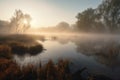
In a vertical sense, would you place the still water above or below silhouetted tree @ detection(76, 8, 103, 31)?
below

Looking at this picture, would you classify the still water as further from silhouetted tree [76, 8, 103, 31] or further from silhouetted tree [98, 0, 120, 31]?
silhouetted tree [76, 8, 103, 31]

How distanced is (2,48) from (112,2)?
2585 inches

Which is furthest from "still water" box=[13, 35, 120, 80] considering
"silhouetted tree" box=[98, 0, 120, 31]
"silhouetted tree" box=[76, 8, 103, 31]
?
"silhouetted tree" box=[76, 8, 103, 31]

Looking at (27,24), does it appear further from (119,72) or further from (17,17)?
(119,72)

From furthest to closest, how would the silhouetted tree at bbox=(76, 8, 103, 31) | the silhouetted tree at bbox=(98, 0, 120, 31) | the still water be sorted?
the silhouetted tree at bbox=(76, 8, 103, 31), the silhouetted tree at bbox=(98, 0, 120, 31), the still water

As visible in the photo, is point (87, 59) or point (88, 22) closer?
point (87, 59)

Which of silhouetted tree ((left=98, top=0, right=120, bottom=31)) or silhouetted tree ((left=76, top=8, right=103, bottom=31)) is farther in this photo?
silhouetted tree ((left=76, top=8, right=103, bottom=31))

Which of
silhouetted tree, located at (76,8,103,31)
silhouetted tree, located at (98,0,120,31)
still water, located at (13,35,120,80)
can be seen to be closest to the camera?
still water, located at (13,35,120,80)

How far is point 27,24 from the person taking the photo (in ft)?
366

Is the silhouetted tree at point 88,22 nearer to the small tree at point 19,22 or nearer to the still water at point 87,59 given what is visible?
the small tree at point 19,22

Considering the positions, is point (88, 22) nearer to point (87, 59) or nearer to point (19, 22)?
point (19, 22)

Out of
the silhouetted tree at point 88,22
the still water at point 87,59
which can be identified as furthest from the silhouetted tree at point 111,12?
the still water at point 87,59

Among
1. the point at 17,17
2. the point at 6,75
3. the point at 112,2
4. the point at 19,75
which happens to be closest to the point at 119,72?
the point at 19,75

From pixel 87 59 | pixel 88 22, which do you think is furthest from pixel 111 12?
pixel 87 59
